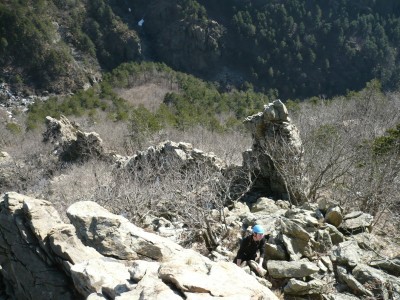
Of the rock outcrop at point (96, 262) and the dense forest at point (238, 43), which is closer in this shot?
the rock outcrop at point (96, 262)

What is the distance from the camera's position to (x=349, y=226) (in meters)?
11.6

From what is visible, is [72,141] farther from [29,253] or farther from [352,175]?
[352,175]

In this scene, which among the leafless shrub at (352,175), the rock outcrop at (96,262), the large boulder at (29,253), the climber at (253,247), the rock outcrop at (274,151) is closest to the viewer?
the rock outcrop at (96,262)

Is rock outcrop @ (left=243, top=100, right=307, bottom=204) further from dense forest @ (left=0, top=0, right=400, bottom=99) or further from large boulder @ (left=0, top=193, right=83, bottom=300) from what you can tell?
dense forest @ (left=0, top=0, right=400, bottom=99)

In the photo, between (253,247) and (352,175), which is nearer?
(253,247)

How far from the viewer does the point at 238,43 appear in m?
80.6

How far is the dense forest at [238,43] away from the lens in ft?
230

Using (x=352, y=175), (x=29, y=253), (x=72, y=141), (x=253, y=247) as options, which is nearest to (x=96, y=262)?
(x=29, y=253)

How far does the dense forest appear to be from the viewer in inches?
2761

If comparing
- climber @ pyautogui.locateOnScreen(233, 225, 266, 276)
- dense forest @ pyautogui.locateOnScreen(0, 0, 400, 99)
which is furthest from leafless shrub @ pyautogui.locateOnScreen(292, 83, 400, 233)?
dense forest @ pyautogui.locateOnScreen(0, 0, 400, 99)

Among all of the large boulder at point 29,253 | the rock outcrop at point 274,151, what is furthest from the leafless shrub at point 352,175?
the large boulder at point 29,253

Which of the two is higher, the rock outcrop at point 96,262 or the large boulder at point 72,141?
the rock outcrop at point 96,262

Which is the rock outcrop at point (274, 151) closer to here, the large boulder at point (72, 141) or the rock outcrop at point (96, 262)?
the rock outcrop at point (96, 262)

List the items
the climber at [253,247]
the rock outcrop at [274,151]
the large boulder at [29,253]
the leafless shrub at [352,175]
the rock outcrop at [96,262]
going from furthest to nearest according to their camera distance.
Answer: the rock outcrop at [274,151], the leafless shrub at [352,175], the climber at [253,247], the large boulder at [29,253], the rock outcrop at [96,262]
